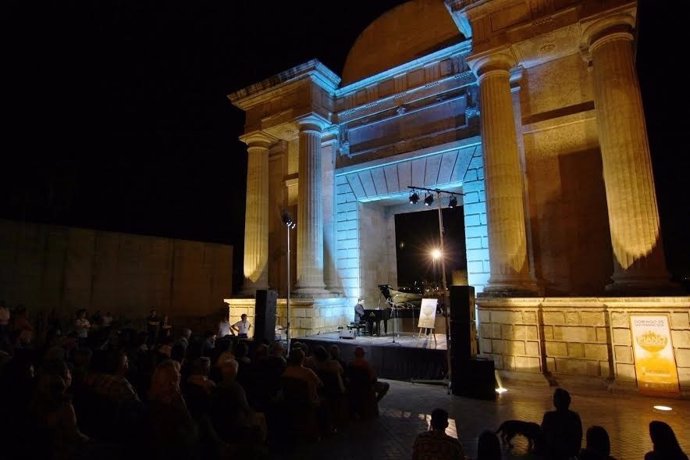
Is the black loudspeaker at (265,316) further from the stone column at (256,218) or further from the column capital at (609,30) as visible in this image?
the column capital at (609,30)

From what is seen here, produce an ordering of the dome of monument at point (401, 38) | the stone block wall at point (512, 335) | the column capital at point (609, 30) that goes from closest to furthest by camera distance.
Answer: the stone block wall at point (512, 335)
the column capital at point (609, 30)
the dome of monument at point (401, 38)

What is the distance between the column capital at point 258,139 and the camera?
16.2 metres

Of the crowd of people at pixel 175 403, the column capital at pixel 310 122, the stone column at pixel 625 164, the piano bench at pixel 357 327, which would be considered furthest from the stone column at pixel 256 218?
the stone column at pixel 625 164

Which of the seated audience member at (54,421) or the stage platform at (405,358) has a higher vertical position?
the seated audience member at (54,421)

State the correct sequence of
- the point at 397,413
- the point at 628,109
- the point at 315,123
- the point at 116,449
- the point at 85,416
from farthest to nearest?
the point at 315,123
the point at 628,109
the point at 397,413
the point at 85,416
the point at 116,449

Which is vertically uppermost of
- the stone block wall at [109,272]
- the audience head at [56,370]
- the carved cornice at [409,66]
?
the carved cornice at [409,66]

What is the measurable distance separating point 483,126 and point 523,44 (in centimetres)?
228

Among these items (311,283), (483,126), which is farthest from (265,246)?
(483,126)

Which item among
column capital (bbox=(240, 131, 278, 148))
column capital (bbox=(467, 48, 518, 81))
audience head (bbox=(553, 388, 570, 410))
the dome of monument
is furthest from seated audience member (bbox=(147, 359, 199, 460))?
column capital (bbox=(240, 131, 278, 148))

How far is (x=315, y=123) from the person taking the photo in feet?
49.1

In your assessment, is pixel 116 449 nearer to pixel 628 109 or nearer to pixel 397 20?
pixel 628 109

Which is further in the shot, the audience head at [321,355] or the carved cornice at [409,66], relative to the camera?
the carved cornice at [409,66]

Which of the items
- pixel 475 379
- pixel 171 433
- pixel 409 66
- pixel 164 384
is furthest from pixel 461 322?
pixel 409 66

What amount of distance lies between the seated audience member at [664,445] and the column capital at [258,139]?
49.6 ft
